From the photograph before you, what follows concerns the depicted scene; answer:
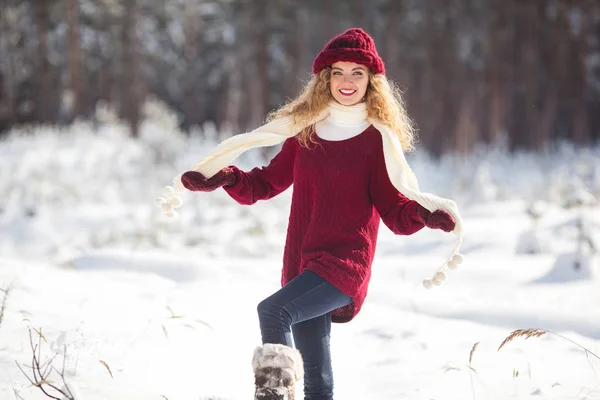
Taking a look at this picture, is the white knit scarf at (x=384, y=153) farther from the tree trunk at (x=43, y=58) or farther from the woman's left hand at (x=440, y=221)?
the tree trunk at (x=43, y=58)

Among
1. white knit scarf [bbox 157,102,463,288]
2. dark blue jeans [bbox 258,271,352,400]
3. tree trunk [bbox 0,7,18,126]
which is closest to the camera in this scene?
dark blue jeans [bbox 258,271,352,400]

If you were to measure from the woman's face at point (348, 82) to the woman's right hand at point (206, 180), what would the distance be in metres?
0.58

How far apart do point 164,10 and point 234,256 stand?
22376 millimetres

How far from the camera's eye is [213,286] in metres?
4.68

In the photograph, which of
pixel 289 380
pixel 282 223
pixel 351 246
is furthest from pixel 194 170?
pixel 282 223

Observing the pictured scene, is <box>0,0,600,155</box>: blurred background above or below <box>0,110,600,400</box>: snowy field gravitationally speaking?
above

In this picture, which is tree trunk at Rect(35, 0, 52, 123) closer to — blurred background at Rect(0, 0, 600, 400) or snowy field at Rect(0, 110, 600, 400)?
blurred background at Rect(0, 0, 600, 400)

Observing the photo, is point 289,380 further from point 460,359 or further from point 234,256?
point 234,256

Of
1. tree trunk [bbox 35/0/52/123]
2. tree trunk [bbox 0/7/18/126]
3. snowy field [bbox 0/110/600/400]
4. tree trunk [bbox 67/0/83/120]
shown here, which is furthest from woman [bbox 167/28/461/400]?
tree trunk [bbox 0/7/18/126]

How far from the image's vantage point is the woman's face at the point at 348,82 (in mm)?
2695

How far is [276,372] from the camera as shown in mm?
2305

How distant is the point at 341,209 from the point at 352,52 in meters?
0.67

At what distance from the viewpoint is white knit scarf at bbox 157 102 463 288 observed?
2527 mm

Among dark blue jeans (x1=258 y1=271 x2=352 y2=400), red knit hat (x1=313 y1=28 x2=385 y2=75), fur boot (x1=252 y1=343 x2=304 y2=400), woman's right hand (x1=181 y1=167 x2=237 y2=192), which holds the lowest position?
fur boot (x1=252 y1=343 x2=304 y2=400)
